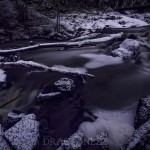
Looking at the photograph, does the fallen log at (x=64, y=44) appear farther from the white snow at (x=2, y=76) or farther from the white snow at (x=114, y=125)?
the white snow at (x=114, y=125)

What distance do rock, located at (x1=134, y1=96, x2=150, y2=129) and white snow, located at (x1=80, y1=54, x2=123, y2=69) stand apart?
2453 millimetres

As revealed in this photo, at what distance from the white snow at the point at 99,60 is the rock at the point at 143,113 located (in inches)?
96.6

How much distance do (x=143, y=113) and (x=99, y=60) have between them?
3065mm

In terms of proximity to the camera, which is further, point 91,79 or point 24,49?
point 24,49

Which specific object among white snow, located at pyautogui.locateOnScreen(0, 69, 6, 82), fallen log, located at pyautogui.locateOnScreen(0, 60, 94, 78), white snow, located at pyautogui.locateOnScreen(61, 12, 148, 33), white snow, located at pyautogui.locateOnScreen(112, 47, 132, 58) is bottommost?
white snow, located at pyautogui.locateOnScreen(61, 12, 148, 33)

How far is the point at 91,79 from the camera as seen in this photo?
593cm

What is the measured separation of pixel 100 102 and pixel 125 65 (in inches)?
81.0

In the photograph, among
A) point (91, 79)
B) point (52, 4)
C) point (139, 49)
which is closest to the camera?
point (91, 79)

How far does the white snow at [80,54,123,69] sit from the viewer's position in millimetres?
6727

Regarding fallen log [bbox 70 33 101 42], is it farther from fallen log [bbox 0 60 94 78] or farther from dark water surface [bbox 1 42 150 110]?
fallen log [bbox 0 60 94 78]

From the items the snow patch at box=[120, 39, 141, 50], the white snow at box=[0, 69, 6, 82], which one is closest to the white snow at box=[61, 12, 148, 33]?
the snow patch at box=[120, 39, 141, 50]

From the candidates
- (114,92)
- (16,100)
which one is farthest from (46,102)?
(114,92)

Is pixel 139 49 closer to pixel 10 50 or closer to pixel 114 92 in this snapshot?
pixel 114 92

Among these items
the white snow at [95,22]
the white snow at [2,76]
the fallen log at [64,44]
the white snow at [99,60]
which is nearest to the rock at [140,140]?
the white snow at [99,60]
